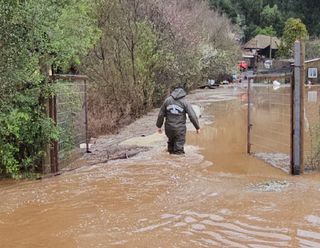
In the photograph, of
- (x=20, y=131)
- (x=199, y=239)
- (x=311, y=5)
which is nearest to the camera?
(x=199, y=239)

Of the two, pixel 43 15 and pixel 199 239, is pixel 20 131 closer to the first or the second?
pixel 43 15

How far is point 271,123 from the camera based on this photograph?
13.6m

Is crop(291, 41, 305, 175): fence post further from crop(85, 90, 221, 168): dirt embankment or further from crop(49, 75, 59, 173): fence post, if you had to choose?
crop(49, 75, 59, 173): fence post

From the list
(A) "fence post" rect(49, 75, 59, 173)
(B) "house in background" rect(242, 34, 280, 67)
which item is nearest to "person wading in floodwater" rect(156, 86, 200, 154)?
(A) "fence post" rect(49, 75, 59, 173)

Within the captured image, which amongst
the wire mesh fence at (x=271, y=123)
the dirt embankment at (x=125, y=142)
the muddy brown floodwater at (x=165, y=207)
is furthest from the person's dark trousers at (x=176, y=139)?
the wire mesh fence at (x=271, y=123)

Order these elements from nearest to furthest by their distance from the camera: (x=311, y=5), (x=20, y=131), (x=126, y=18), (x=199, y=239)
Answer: (x=199, y=239) → (x=20, y=131) → (x=126, y=18) → (x=311, y=5)

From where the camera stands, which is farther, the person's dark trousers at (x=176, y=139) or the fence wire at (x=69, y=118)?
the person's dark trousers at (x=176, y=139)

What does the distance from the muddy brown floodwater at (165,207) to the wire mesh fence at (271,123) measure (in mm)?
1222

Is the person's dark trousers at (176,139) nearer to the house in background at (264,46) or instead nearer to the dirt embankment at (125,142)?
the dirt embankment at (125,142)

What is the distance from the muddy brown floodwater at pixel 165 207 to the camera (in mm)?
6258

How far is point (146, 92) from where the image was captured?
24.6 meters

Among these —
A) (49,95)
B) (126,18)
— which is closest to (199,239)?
(49,95)

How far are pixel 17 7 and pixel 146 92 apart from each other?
15253mm

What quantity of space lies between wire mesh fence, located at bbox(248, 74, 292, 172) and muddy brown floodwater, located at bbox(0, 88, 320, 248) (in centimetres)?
122
